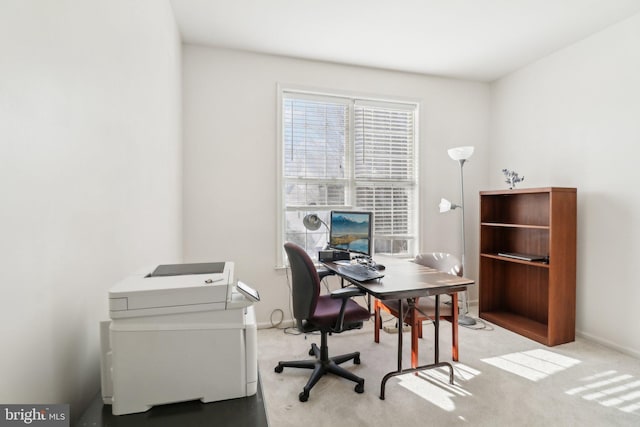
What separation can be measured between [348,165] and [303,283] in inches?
75.4

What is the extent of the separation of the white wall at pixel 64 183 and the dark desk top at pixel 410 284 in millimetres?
1412

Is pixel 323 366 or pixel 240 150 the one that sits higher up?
pixel 240 150

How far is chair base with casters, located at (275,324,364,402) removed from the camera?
6.82 feet

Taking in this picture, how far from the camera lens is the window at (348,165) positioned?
339 cm

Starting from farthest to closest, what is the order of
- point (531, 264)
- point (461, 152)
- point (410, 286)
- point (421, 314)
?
point (461, 152) → point (531, 264) → point (421, 314) → point (410, 286)

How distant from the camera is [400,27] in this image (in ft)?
9.15

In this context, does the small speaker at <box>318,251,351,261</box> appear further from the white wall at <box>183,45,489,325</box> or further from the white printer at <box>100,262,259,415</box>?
the white printer at <box>100,262,259,415</box>

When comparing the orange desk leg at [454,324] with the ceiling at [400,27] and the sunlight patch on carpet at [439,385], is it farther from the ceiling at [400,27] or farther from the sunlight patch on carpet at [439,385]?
the ceiling at [400,27]

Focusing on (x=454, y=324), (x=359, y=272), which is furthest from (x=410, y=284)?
(x=454, y=324)

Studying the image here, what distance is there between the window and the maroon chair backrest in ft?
3.97

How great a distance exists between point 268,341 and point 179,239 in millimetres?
1316

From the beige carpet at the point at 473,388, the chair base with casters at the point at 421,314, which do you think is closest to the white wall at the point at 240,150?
the beige carpet at the point at 473,388

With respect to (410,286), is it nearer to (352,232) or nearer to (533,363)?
(352,232)

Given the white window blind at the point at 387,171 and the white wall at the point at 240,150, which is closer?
the white wall at the point at 240,150
